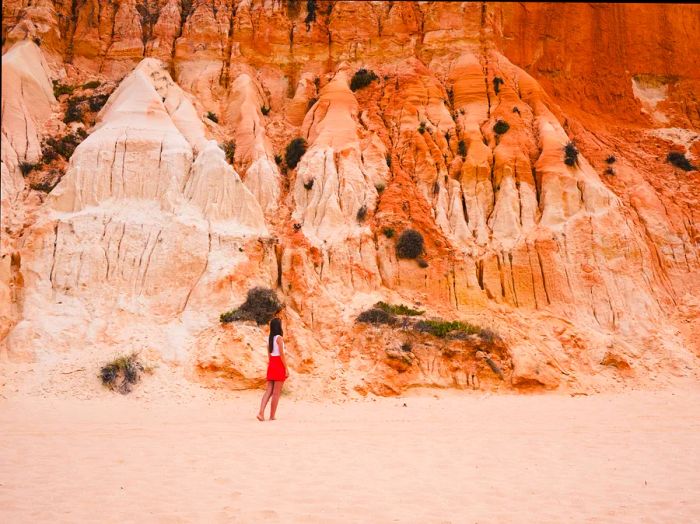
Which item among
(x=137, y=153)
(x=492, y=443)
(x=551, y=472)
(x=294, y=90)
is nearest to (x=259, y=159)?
(x=137, y=153)

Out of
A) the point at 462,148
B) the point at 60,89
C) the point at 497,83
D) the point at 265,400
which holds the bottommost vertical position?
the point at 265,400

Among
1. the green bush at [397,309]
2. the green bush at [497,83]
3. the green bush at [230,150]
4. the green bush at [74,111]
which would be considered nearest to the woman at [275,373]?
the green bush at [397,309]

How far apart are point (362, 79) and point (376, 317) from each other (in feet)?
45.2

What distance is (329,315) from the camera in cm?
1698

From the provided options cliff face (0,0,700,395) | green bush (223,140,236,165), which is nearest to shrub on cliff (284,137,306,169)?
cliff face (0,0,700,395)

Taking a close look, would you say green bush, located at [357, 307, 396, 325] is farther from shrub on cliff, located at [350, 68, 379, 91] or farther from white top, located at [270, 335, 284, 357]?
shrub on cliff, located at [350, 68, 379, 91]

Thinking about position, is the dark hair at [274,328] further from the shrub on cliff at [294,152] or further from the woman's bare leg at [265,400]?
the shrub on cliff at [294,152]

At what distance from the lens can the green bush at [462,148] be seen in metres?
22.5

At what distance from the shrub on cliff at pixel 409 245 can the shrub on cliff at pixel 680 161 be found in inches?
514

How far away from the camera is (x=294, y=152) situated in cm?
2250

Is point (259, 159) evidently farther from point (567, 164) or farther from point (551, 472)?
point (551, 472)

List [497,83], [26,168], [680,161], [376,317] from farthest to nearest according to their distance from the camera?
[497,83], [680,161], [26,168], [376,317]

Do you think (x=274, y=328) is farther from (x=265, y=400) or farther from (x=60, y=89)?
(x=60, y=89)

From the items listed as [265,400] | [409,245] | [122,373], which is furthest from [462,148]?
[122,373]
